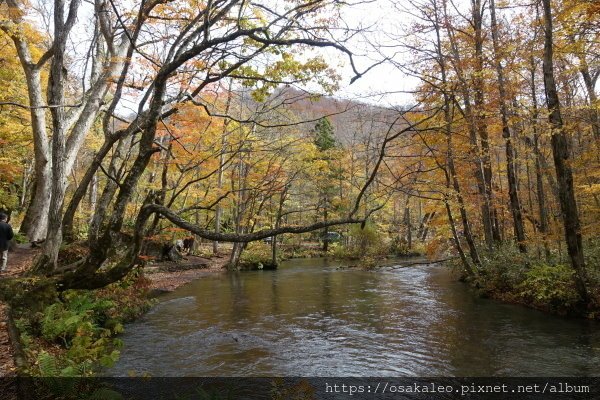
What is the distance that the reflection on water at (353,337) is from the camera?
6.87m

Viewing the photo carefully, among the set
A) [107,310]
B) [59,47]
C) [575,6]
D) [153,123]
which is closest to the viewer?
[153,123]

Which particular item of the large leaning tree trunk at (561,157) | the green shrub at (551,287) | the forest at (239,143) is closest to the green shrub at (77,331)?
the forest at (239,143)

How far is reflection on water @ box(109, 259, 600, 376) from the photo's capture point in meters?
6.87

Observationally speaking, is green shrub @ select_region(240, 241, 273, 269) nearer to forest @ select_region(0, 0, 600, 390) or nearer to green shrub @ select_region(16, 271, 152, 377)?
forest @ select_region(0, 0, 600, 390)

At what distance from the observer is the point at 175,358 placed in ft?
24.3

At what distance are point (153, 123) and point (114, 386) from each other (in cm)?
404

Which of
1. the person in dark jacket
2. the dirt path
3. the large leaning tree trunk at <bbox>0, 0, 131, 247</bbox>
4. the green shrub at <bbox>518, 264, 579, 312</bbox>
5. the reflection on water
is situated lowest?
the reflection on water

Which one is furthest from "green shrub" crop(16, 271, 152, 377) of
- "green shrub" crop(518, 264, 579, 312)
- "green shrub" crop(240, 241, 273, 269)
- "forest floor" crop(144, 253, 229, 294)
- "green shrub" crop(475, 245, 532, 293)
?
"green shrub" crop(240, 241, 273, 269)

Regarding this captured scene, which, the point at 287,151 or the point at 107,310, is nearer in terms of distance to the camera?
the point at 107,310

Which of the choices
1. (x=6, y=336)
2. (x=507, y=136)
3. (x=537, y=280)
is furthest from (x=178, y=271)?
(x=507, y=136)

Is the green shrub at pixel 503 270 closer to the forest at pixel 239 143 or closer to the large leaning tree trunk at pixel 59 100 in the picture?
the forest at pixel 239 143

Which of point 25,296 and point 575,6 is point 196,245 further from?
point 575,6

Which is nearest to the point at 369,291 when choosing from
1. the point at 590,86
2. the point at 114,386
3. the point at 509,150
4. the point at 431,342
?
the point at 431,342

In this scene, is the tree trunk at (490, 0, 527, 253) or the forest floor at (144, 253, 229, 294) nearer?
the tree trunk at (490, 0, 527, 253)
